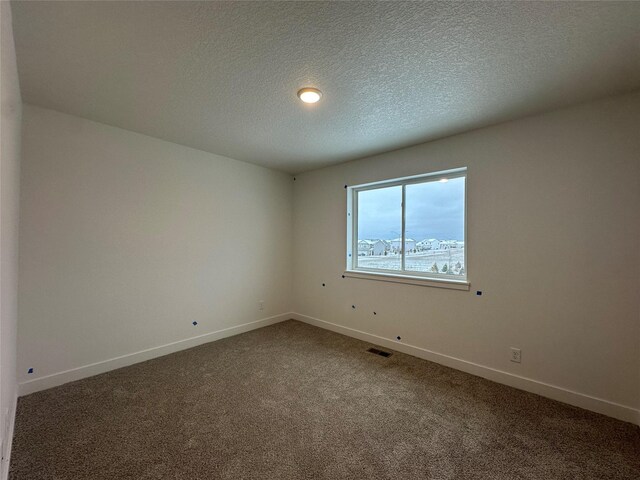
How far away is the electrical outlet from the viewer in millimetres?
2473

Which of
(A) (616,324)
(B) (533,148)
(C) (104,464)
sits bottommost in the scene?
(C) (104,464)

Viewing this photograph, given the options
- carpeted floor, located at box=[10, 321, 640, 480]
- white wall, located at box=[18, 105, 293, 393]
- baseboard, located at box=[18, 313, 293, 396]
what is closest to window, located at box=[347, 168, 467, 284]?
carpeted floor, located at box=[10, 321, 640, 480]

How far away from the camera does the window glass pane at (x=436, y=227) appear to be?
117 inches

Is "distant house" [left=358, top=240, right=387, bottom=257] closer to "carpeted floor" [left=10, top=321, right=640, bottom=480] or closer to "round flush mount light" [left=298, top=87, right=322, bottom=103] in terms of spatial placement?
"carpeted floor" [left=10, top=321, right=640, bottom=480]

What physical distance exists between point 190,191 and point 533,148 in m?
3.61

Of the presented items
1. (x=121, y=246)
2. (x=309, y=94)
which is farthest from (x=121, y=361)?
(x=309, y=94)

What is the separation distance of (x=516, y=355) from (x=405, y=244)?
154 cm

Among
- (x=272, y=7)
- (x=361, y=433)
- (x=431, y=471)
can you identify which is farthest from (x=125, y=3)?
(x=431, y=471)

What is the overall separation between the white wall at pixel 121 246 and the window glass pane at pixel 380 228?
159 cm

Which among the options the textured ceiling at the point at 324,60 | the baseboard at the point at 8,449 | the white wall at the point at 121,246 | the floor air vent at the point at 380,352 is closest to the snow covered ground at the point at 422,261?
the floor air vent at the point at 380,352

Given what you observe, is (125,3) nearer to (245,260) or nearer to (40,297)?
(40,297)

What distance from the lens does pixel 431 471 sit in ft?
5.16

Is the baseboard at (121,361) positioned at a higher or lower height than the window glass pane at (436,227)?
lower

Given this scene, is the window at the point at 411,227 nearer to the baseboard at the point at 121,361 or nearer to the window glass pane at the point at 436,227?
the window glass pane at the point at 436,227
